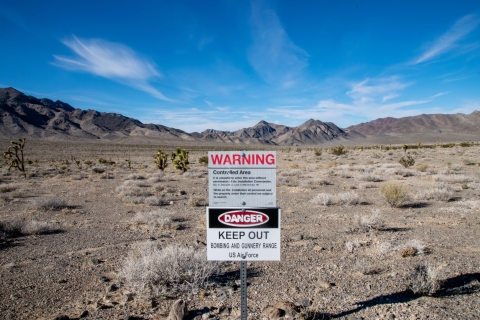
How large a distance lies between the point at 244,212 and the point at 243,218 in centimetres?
7

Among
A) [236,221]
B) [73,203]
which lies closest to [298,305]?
[236,221]

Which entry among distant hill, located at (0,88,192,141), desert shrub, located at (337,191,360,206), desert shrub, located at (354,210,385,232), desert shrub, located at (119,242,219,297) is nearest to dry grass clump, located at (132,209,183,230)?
desert shrub, located at (119,242,219,297)

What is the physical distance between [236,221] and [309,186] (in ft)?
41.5

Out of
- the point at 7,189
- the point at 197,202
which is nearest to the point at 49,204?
the point at 197,202

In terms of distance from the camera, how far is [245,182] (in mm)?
3682

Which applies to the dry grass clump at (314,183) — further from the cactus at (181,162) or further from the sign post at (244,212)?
the sign post at (244,212)

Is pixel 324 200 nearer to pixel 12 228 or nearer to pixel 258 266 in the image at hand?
pixel 258 266

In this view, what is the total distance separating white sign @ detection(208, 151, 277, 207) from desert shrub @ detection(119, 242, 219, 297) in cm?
202

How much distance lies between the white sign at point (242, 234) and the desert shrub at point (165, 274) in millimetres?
1645

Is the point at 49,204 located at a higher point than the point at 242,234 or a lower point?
lower

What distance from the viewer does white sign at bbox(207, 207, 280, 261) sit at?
365cm

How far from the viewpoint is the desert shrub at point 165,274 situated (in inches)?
194

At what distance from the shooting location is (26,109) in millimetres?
158375

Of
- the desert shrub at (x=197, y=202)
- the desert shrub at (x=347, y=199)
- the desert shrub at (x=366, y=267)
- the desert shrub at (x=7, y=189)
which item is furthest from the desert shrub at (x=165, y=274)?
the desert shrub at (x=7, y=189)
